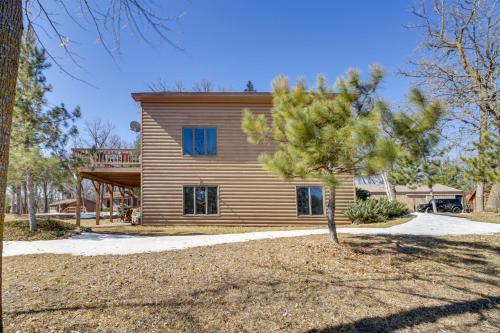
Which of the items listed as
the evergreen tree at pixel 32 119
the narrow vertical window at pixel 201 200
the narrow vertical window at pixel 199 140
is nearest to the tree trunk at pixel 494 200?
the narrow vertical window at pixel 201 200

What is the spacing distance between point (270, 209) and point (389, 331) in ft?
28.8

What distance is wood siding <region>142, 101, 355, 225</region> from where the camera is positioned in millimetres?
11602

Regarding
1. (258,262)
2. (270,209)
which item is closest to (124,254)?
(258,262)

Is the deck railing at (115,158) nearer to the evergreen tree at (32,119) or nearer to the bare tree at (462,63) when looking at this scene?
the evergreen tree at (32,119)

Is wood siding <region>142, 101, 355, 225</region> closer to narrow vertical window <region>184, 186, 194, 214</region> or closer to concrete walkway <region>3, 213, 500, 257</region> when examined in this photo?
narrow vertical window <region>184, 186, 194, 214</region>

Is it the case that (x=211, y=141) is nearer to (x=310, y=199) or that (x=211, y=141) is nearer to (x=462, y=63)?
(x=310, y=199)

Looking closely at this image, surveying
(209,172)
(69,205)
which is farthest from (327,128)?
(69,205)

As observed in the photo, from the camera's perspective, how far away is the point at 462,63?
43.5ft

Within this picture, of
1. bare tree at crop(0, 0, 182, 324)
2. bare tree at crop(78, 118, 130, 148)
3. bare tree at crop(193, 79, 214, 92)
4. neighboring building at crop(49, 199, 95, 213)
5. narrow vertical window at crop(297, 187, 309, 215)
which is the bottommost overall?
neighboring building at crop(49, 199, 95, 213)

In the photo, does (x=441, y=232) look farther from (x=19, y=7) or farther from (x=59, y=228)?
(x=59, y=228)

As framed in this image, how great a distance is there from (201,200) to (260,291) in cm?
815

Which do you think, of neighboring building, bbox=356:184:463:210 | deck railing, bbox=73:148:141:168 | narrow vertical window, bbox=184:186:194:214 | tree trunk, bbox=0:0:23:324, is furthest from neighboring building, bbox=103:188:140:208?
neighboring building, bbox=356:184:463:210

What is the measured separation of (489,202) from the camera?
49.3ft

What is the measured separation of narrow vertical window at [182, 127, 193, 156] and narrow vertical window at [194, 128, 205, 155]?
0.21m
